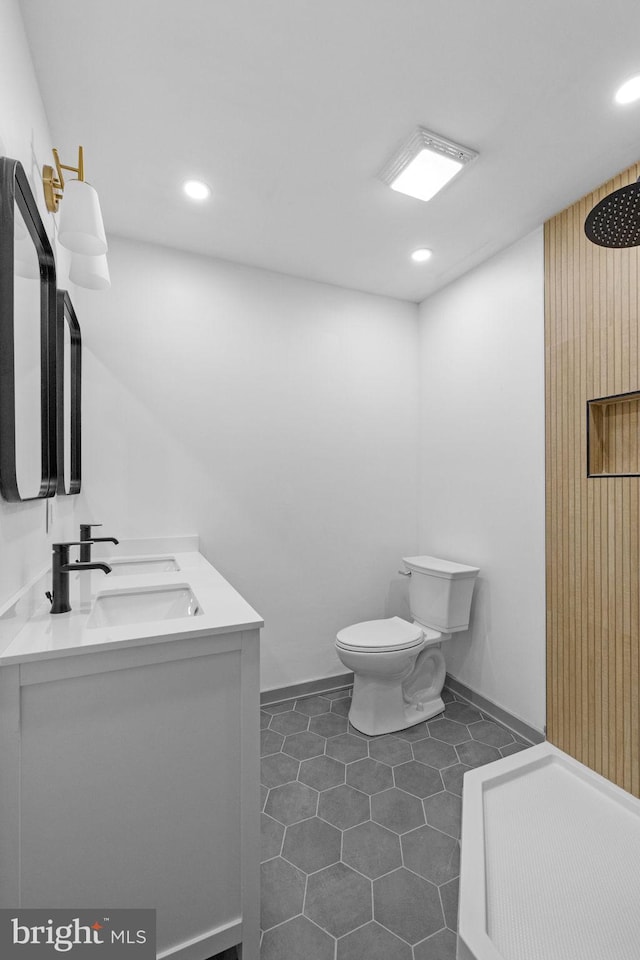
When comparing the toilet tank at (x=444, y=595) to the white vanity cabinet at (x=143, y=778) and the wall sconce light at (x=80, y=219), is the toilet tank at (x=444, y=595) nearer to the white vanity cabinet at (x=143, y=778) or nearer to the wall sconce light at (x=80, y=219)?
the white vanity cabinet at (x=143, y=778)

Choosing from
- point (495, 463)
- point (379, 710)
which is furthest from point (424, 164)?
point (379, 710)

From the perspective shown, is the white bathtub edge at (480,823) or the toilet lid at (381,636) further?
the toilet lid at (381,636)

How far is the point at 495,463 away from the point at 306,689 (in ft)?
5.57

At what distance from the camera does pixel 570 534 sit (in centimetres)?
199

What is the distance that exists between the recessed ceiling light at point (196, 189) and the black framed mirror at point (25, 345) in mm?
809

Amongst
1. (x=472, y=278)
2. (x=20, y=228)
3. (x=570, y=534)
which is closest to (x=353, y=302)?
(x=472, y=278)

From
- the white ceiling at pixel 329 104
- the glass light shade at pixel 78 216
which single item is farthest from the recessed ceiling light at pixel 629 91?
the glass light shade at pixel 78 216

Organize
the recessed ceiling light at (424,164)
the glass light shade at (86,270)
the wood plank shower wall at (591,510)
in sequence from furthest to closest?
1. the wood plank shower wall at (591,510)
2. the recessed ceiling light at (424,164)
3. the glass light shade at (86,270)

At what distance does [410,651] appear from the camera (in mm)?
2211

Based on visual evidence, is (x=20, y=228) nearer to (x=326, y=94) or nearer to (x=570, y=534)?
(x=326, y=94)

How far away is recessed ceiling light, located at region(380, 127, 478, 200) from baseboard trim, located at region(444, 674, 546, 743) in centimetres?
251

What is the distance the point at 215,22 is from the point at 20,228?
0.81 meters

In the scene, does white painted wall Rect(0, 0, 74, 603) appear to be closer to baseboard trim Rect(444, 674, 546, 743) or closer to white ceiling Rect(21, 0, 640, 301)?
white ceiling Rect(21, 0, 640, 301)

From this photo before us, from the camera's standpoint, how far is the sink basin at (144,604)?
150cm
